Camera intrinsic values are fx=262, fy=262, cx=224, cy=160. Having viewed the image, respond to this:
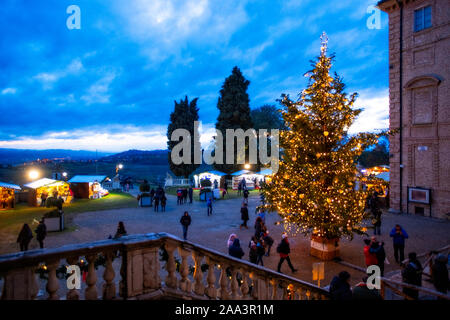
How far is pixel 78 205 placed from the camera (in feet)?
79.8

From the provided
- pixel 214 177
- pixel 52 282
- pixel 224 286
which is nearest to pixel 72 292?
pixel 52 282

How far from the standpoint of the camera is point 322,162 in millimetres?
11289

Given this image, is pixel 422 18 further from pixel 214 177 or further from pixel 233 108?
pixel 214 177

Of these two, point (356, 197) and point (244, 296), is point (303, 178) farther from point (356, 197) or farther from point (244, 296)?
point (244, 296)

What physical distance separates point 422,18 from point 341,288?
21840 millimetres

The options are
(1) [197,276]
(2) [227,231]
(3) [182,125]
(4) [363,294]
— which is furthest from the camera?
(3) [182,125]

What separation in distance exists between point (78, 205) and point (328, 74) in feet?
77.5

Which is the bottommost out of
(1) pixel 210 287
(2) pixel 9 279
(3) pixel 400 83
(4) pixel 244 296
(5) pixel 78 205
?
(5) pixel 78 205

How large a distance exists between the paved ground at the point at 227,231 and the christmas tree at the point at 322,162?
1.60 m

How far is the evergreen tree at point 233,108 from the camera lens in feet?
128

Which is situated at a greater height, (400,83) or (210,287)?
(400,83)

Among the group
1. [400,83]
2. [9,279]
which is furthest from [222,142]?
[9,279]

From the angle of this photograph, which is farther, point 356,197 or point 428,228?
point 428,228

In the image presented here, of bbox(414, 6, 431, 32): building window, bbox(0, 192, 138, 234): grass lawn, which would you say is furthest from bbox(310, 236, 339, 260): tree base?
bbox(414, 6, 431, 32): building window
